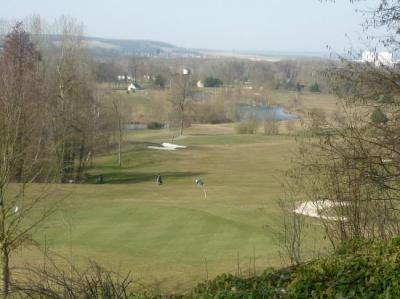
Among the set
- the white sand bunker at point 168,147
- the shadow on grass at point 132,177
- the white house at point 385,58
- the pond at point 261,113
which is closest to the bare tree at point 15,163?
the white house at point 385,58

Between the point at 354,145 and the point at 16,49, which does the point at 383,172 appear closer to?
the point at 354,145

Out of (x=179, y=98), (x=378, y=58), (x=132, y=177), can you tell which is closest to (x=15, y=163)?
(x=378, y=58)

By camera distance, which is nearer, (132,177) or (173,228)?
(173,228)

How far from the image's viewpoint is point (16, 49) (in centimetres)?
4600

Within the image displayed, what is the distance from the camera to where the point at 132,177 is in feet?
141

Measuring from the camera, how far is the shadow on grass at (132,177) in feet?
136

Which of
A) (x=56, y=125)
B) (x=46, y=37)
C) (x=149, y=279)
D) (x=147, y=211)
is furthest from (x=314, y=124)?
(x=46, y=37)

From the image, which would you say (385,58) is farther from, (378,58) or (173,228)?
(173,228)

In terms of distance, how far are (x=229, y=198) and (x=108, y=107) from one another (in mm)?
27939

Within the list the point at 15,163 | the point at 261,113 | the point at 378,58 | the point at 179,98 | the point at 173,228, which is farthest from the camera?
the point at 261,113

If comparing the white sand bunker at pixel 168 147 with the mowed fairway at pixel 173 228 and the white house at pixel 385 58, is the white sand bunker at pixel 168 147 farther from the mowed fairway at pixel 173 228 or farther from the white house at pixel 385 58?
the white house at pixel 385 58

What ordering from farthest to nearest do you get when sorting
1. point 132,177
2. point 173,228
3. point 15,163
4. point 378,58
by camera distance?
1. point 132,177
2. point 173,228
3. point 15,163
4. point 378,58

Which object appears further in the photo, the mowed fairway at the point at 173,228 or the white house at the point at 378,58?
the mowed fairway at the point at 173,228

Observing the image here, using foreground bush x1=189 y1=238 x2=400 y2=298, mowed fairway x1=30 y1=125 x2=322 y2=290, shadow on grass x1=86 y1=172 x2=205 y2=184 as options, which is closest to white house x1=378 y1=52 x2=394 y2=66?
foreground bush x1=189 y1=238 x2=400 y2=298
